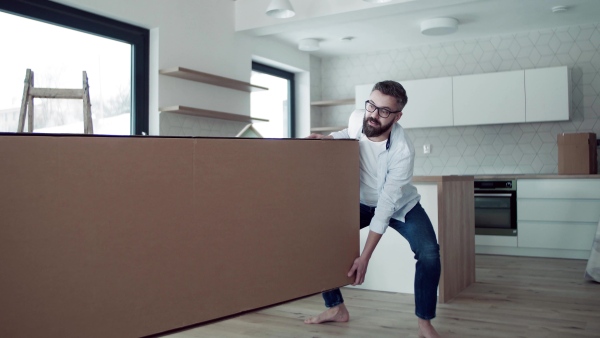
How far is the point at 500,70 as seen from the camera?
18.0ft

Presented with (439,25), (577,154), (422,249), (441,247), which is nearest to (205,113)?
(439,25)

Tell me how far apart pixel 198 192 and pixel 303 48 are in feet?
15.3

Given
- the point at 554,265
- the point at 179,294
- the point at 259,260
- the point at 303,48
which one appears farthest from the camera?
the point at 303,48

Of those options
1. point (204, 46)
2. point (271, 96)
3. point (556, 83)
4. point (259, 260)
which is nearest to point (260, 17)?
point (204, 46)

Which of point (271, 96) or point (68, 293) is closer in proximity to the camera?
point (68, 293)

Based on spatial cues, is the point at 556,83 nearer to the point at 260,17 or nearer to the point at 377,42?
the point at 377,42

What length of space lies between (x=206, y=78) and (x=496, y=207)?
2833 millimetres

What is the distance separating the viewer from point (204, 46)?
466 centimetres

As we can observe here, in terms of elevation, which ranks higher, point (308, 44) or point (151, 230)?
point (308, 44)

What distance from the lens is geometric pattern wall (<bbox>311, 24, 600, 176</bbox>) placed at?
5109mm

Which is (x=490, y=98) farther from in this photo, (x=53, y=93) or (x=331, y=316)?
(x=53, y=93)

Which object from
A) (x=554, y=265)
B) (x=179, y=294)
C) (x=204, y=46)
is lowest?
(x=554, y=265)

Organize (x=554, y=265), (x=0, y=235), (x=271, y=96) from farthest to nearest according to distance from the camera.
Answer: (x=271, y=96) < (x=554, y=265) < (x=0, y=235)

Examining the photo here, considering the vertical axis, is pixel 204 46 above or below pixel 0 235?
above
